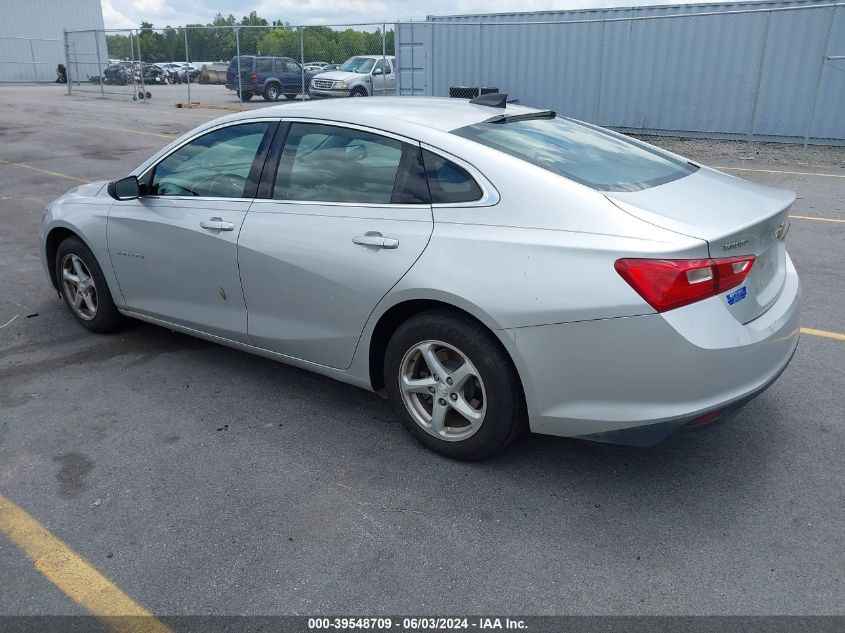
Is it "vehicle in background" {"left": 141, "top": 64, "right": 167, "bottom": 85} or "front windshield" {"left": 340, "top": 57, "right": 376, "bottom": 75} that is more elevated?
"front windshield" {"left": 340, "top": 57, "right": 376, "bottom": 75}

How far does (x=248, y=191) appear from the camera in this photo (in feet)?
13.3

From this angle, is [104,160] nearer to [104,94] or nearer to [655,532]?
[655,532]

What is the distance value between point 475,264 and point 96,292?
306cm

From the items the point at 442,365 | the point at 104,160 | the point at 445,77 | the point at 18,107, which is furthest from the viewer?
the point at 18,107

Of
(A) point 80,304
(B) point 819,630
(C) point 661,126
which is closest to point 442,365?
(B) point 819,630

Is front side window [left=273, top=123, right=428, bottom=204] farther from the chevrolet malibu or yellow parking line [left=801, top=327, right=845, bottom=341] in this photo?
yellow parking line [left=801, top=327, right=845, bottom=341]

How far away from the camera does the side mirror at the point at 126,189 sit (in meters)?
4.48

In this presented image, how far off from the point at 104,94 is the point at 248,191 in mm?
30427

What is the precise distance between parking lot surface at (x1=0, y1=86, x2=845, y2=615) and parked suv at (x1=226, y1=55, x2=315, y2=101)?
73.7 feet

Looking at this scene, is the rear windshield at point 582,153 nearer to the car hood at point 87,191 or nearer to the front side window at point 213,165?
the front side window at point 213,165

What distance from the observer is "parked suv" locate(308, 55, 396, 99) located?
77.8 feet

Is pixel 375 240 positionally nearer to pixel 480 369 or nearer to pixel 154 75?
pixel 480 369

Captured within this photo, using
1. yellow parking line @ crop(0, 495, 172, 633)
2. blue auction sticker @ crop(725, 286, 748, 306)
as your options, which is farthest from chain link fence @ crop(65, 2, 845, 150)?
yellow parking line @ crop(0, 495, 172, 633)

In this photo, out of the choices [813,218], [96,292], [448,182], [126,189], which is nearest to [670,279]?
[448,182]
